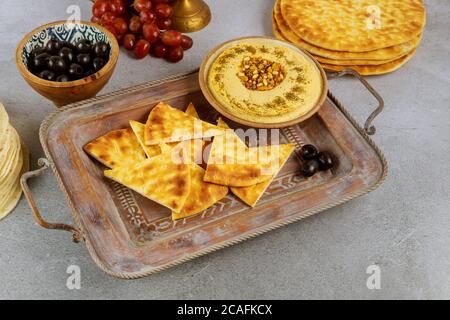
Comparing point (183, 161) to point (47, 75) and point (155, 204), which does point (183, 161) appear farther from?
point (47, 75)

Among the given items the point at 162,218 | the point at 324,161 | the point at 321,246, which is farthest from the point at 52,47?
the point at 321,246

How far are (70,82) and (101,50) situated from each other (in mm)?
160

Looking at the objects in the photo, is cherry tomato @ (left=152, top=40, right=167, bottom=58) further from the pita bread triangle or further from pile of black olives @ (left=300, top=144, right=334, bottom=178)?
pile of black olives @ (left=300, top=144, right=334, bottom=178)

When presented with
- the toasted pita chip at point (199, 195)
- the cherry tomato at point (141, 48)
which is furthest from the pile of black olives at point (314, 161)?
the cherry tomato at point (141, 48)

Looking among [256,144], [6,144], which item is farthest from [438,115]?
[6,144]

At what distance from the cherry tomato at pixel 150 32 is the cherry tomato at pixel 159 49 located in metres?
0.03

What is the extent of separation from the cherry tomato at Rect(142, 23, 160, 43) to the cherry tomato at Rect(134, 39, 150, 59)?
0.02 metres

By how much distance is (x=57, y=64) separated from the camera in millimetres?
1429

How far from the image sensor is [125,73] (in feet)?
5.90

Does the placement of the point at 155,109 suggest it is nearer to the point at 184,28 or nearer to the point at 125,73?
the point at 125,73

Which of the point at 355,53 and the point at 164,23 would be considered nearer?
the point at 355,53
